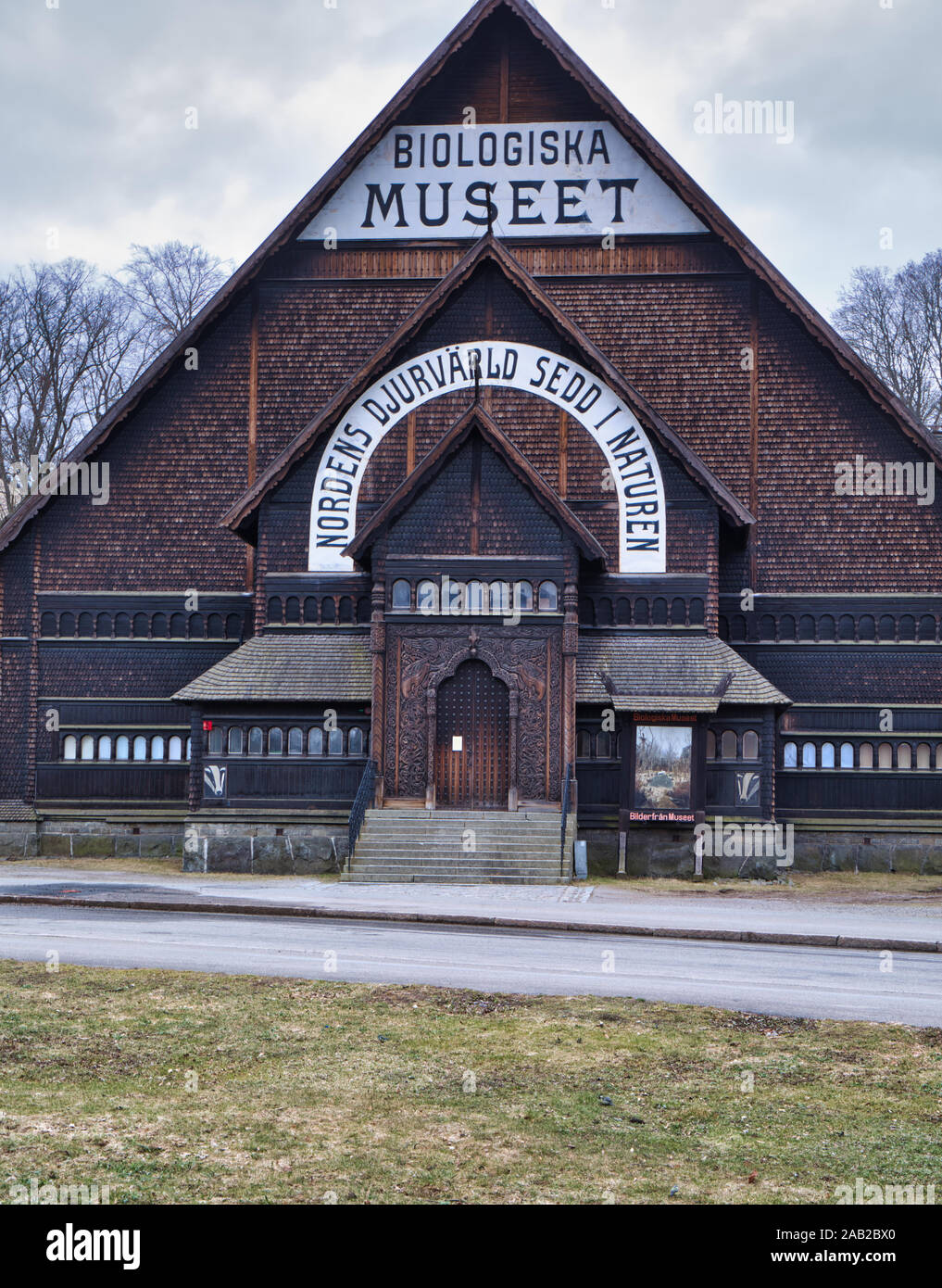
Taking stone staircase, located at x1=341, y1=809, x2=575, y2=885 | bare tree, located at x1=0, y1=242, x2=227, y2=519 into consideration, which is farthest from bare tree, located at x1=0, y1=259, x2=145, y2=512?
stone staircase, located at x1=341, y1=809, x2=575, y2=885

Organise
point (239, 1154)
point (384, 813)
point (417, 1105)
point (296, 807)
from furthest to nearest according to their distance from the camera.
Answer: point (296, 807), point (384, 813), point (417, 1105), point (239, 1154)

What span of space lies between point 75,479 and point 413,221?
32.7ft

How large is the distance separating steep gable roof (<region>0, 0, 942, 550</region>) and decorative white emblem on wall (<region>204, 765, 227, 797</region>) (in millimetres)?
7791

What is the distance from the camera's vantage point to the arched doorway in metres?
26.7

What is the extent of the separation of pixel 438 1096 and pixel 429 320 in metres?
22.3

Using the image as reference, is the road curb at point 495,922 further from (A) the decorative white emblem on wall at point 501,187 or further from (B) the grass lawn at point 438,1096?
(A) the decorative white emblem on wall at point 501,187

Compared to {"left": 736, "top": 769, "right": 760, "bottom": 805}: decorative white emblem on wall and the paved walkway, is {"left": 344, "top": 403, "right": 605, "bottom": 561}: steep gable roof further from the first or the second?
the paved walkway

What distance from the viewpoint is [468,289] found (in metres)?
29.8

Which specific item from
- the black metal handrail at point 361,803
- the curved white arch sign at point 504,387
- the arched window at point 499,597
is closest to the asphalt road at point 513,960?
the black metal handrail at point 361,803

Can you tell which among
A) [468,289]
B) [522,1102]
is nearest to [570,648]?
[468,289]

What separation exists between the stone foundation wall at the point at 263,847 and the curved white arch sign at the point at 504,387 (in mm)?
5791

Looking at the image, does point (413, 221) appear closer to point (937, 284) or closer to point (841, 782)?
point (841, 782)

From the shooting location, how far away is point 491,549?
87.6 ft

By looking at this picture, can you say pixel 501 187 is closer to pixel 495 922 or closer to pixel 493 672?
pixel 493 672
